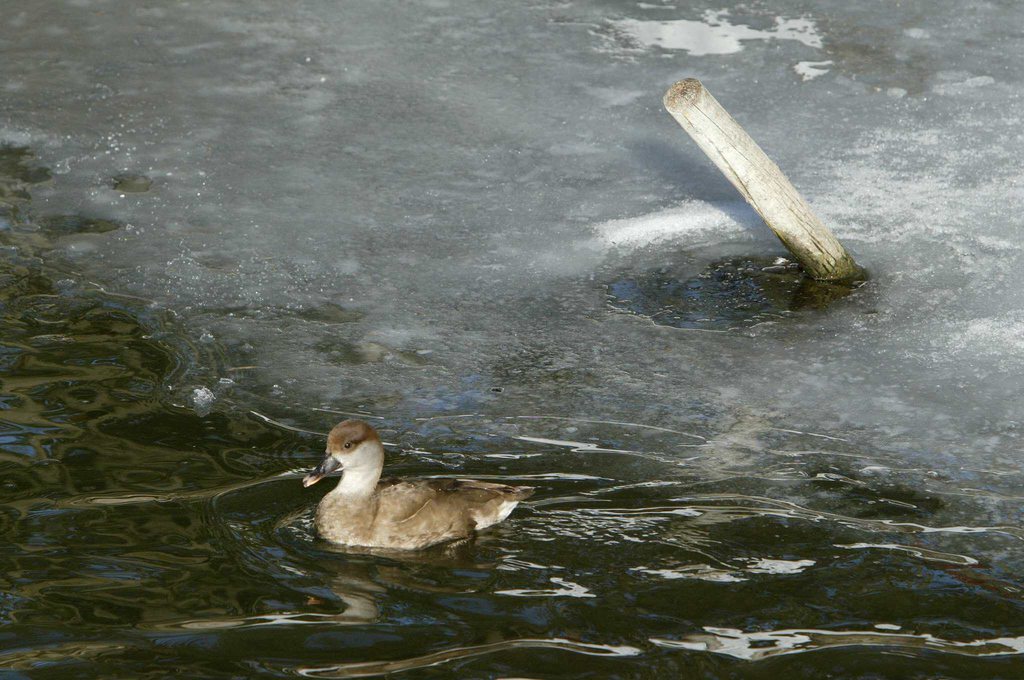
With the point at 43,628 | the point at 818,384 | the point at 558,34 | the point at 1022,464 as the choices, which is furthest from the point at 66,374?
the point at 558,34

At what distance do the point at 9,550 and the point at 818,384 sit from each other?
10.5ft

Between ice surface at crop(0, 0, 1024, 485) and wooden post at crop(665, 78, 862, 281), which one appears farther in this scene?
wooden post at crop(665, 78, 862, 281)

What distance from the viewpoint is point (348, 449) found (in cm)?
445

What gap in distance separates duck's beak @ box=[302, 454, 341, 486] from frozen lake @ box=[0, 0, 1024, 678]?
18 centimetres

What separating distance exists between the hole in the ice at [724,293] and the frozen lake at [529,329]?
2.0 inches

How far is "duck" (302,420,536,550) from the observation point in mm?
4375

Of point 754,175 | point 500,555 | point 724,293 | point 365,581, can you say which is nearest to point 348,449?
point 365,581

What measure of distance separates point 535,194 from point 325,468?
326 centimetres

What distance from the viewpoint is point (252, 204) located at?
7.18m

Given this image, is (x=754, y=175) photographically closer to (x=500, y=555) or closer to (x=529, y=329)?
(x=529, y=329)

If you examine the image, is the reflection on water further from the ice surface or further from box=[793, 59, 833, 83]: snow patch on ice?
box=[793, 59, 833, 83]: snow patch on ice

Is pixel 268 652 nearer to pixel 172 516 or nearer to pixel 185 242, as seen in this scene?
pixel 172 516

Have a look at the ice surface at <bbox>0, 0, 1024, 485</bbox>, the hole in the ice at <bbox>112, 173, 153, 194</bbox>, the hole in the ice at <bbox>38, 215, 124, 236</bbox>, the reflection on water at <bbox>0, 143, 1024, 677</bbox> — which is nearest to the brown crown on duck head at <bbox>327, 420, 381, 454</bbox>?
the reflection on water at <bbox>0, 143, 1024, 677</bbox>

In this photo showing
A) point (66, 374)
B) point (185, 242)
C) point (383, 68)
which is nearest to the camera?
point (66, 374)
